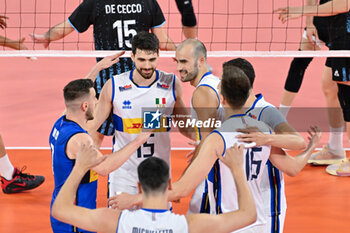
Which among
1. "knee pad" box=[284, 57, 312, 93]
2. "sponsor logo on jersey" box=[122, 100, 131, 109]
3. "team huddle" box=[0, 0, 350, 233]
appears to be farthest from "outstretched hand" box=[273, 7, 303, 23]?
"sponsor logo on jersey" box=[122, 100, 131, 109]

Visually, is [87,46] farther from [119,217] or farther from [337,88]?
[119,217]

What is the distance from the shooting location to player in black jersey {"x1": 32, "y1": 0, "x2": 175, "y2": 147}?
706 centimetres

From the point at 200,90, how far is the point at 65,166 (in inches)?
56.5

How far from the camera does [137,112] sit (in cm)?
591

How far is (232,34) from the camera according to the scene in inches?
630

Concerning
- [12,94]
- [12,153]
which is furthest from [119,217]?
[12,94]

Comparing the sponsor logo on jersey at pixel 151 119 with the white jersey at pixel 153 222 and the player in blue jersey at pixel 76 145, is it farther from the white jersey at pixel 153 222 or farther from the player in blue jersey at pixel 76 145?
the white jersey at pixel 153 222

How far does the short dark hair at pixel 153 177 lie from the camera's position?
137 inches

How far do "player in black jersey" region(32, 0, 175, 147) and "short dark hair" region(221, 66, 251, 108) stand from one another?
2990mm

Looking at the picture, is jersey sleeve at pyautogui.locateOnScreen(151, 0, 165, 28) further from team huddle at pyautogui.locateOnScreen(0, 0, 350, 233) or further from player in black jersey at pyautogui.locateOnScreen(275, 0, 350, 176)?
player in black jersey at pyautogui.locateOnScreen(275, 0, 350, 176)

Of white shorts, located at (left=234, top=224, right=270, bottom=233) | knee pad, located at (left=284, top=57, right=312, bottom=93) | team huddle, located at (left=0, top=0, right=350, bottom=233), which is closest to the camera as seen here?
team huddle, located at (left=0, top=0, right=350, bottom=233)

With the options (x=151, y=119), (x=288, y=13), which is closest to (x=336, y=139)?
(x=288, y=13)

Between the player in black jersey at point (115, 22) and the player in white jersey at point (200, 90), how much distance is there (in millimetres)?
1490

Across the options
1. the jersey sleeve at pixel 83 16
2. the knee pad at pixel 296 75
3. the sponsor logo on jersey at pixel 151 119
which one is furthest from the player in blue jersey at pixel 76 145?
the knee pad at pixel 296 75
